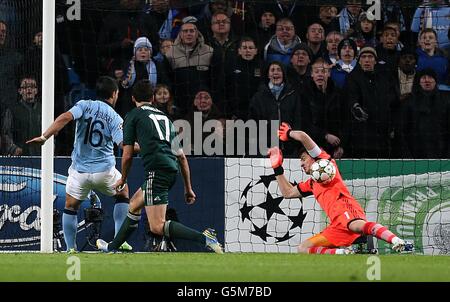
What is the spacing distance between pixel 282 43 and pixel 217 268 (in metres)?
5.69

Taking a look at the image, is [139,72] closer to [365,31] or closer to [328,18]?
[328,18]

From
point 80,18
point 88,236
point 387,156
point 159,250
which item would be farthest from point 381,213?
point 80,18

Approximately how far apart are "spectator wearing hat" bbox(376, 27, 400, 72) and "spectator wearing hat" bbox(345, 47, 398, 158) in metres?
0.33

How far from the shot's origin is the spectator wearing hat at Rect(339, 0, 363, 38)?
46.4ft

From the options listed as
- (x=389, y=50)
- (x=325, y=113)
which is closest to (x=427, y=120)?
(x=389, y=50)

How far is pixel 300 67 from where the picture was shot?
532 inches

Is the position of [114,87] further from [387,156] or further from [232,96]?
[387,156]

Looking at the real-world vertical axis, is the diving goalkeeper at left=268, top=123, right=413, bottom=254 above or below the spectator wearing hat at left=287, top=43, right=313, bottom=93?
below

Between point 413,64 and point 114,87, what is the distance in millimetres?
4233

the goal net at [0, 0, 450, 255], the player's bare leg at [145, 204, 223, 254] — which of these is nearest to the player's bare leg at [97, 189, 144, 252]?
the player's bare leg at [145, 204, 223, 254]

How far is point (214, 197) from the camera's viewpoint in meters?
13.1

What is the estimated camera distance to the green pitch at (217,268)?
8.00 m

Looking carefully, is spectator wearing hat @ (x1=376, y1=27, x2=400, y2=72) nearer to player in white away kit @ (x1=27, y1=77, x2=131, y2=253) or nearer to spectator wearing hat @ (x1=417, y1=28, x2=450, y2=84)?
spectator wearing hat @ (x1=417, y1=28, x2=450, y2=84)

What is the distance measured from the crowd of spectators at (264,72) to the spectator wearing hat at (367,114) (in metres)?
0.01
